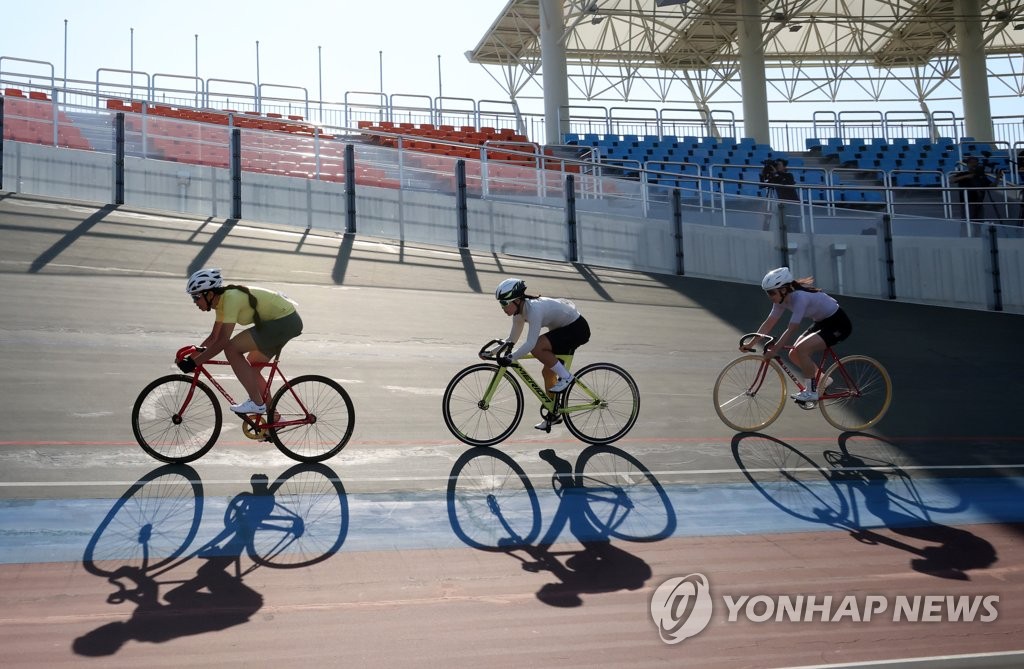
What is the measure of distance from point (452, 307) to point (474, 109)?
1716 centimetres

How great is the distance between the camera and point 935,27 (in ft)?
135

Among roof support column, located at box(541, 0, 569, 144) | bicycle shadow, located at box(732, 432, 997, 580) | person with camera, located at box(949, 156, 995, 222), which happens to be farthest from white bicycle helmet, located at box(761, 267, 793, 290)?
roof support column, located at box(541, 0, 569, 144)

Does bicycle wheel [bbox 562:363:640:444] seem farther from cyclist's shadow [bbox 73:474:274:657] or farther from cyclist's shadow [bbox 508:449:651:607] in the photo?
cyclist's shadow [bbox 73:474:274:657]

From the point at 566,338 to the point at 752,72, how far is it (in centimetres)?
3000

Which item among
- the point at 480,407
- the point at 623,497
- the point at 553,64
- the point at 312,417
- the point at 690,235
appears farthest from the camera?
the point at 553,64

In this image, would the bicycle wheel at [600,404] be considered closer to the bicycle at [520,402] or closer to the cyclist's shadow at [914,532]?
the bicycle at [520,402]

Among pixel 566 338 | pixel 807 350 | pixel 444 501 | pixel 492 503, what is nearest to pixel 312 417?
pixel 444 501

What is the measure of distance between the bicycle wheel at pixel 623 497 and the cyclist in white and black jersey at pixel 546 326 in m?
0.62

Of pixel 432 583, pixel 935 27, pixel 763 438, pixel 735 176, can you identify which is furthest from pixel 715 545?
pixel 935 27

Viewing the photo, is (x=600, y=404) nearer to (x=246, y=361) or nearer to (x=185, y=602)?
(x=246, y=361)

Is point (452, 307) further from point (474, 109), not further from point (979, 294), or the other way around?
point (474, 109)

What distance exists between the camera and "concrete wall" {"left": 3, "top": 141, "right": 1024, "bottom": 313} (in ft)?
59.2

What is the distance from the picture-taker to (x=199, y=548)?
17.4ft

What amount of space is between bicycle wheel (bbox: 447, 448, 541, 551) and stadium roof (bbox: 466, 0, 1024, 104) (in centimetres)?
3226
